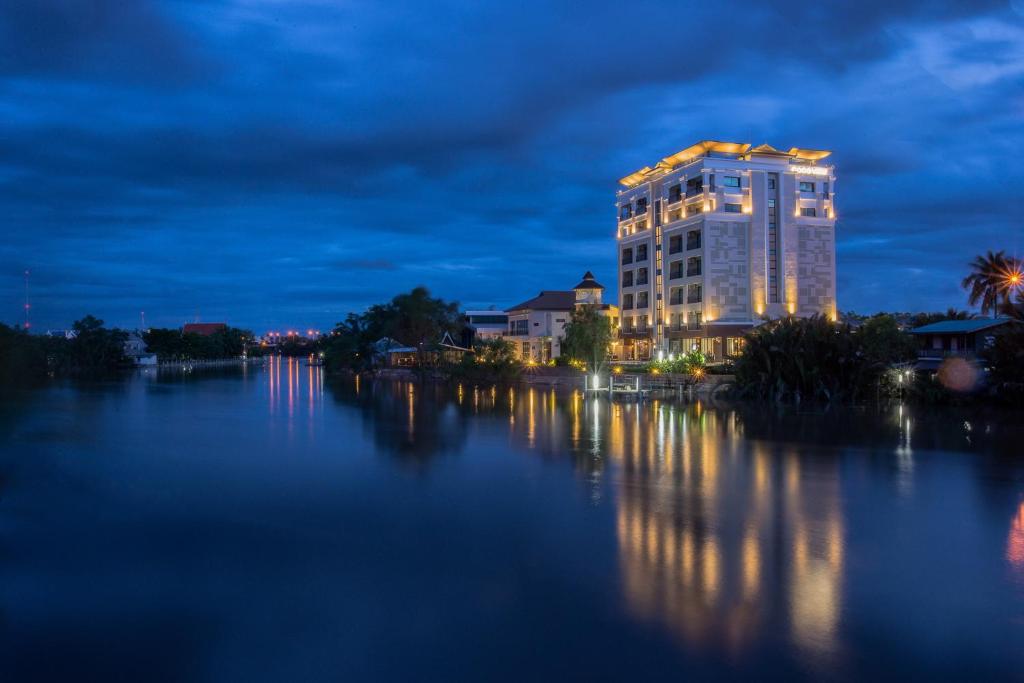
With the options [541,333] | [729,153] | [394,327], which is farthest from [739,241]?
[394,327]

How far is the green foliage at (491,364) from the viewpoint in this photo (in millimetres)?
49812

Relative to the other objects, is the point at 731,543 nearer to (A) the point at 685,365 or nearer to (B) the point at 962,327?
(A) the point at 685,365

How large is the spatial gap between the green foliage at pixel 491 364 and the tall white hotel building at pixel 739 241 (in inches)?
430

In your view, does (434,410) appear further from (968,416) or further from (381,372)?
(381,372)

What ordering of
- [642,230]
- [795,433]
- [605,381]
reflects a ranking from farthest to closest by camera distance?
[642,230] < [605,381] < [795,433]

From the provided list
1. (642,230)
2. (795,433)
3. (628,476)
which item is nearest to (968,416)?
(795,433)

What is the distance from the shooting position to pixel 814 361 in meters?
32.8

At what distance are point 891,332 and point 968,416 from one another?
981 centimetres

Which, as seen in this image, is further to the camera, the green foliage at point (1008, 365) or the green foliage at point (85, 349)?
the green foliage at point (85, 349)

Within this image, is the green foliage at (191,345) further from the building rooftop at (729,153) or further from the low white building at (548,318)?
the building rooftop at (729,153)

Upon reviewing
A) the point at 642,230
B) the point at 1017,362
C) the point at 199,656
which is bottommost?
the point at 199,656

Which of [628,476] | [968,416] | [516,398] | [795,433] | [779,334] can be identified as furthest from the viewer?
[516,398]

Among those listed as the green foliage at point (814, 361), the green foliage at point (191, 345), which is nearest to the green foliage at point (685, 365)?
the green foliage at point (814, 361)

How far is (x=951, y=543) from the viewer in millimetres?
9680
